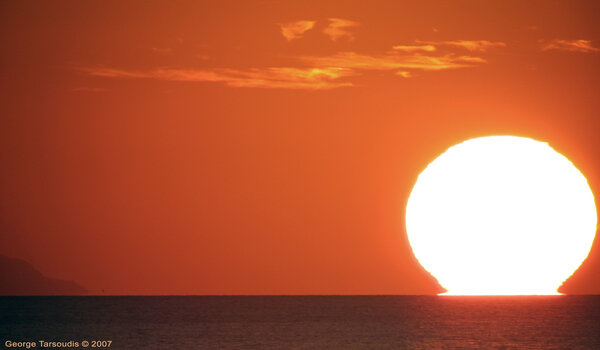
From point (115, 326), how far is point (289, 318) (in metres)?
32.3

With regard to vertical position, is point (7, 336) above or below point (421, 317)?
below

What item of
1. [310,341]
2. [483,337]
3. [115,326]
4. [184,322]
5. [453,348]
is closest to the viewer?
[453,348]

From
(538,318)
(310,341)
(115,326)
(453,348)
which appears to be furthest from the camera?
(538,318)

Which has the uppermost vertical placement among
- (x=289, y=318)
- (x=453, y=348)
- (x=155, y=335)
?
(x=289, y=318)

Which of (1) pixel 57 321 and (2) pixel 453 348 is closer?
(2) pixel 453 348

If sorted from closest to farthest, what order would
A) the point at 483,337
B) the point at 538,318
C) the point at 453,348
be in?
the point at 453,348, the point at 483,337, the point at 538,318

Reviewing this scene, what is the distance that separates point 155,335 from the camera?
3590 inches

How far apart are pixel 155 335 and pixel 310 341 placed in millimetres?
18953

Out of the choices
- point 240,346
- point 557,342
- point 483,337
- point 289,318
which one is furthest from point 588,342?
point 289,318

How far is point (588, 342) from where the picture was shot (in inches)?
→ 3371

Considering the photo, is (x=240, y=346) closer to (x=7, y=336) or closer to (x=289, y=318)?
(x=7, y=336)

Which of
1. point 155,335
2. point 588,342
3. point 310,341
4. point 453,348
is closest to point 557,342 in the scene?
point 588,342

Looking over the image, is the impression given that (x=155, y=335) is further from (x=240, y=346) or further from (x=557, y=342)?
(x=557, y=342)

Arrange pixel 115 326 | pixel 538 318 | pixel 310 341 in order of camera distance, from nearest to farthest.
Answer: pixel 310 341
pixel 115 326
pixel 538 318
